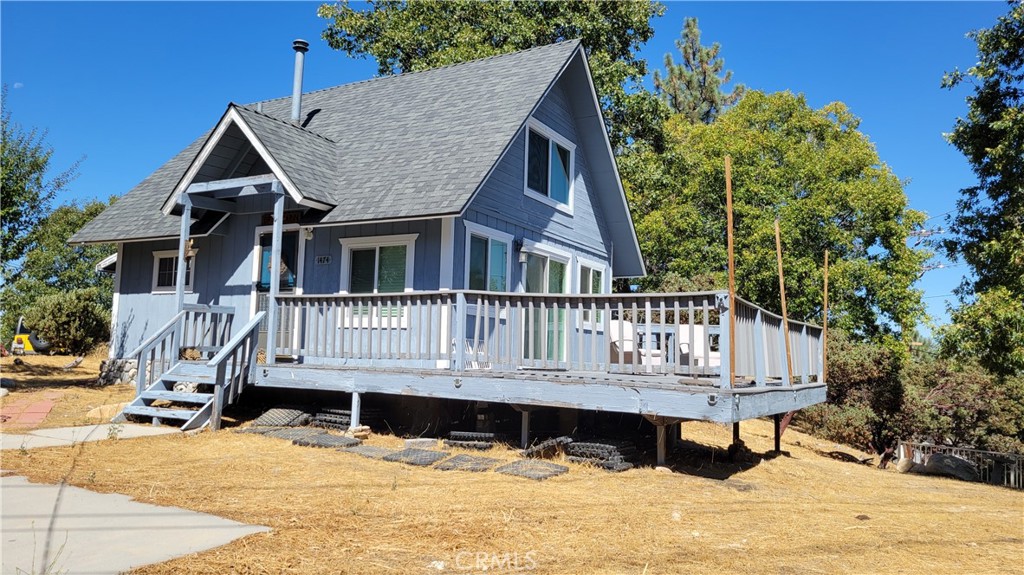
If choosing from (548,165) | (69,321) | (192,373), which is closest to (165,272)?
(192,373)

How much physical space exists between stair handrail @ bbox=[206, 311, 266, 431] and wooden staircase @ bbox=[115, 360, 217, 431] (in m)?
0.15

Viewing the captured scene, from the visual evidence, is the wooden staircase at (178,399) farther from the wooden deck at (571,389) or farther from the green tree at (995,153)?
the green tree at (995,153)

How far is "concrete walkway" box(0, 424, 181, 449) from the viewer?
25.9ft

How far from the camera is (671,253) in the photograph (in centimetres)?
2655

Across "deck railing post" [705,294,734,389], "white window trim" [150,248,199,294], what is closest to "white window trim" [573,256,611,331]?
"deck railing post" [705,294,734,389]

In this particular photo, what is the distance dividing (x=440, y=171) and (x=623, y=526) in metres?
6.97

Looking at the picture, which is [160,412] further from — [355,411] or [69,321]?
[69,321]

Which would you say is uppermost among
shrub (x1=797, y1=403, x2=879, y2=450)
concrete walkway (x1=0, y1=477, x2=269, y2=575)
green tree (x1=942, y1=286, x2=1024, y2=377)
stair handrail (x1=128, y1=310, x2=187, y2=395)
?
green tree (x1=942, y1=286, x2=1024, y2=377)

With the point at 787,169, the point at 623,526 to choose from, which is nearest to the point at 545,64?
the point at 623,526

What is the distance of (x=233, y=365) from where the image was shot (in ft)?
33.5

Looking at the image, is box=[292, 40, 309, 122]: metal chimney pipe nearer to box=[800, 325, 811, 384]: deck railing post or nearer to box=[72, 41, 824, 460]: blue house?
box=[72, 41, 824, 460]: blue house

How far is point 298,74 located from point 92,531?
11.9 meters

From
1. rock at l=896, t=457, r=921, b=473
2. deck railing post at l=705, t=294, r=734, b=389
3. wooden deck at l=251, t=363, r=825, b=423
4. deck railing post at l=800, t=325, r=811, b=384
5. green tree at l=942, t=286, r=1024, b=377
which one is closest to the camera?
deck railing post at l=705, t=294, r=734, b=389

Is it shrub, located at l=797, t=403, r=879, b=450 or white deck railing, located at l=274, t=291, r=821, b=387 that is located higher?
white deck railing, located at l=274, t=291, r=821, b=387
